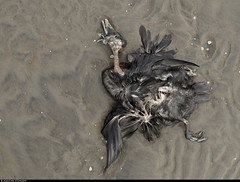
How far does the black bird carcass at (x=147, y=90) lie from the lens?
125 inches

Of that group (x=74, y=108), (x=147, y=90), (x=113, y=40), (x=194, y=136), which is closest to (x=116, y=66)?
(x=113, y=40)

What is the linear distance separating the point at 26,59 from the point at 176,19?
7.15 ft

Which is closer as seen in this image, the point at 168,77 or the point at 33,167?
the point at 168,77

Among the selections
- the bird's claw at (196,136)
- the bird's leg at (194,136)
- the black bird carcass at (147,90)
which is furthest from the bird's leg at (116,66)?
the bird's claw at (196,136)

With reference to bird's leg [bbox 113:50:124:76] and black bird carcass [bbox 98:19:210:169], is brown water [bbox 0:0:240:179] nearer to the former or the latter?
black bird carcass [bbox 98:19:210:169]

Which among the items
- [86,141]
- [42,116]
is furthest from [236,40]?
[42,116]

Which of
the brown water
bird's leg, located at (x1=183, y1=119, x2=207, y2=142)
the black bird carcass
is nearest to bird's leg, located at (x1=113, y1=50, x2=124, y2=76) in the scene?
the black bird carcass

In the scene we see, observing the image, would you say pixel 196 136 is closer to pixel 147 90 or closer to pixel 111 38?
pixel 147 90

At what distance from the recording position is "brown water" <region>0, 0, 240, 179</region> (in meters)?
3.73

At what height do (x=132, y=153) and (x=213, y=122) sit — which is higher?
(x=213, y=122)

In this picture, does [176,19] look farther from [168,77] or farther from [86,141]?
[86,141]

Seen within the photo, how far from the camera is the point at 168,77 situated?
3215 millimetres

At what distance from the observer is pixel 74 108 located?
3750mm

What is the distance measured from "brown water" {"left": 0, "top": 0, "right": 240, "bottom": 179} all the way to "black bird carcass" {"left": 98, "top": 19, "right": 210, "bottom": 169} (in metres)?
0.18
